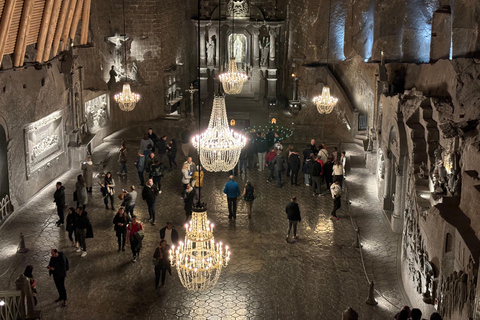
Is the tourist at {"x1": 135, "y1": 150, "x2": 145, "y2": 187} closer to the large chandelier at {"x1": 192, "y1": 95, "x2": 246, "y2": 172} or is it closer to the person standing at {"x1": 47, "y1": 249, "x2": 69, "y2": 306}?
the large chandelier at {"x1": 192, "y1": 95, "x2": 246, "y2": 172}

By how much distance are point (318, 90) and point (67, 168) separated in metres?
9.66

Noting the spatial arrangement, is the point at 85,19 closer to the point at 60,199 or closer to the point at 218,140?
the point at 60,199

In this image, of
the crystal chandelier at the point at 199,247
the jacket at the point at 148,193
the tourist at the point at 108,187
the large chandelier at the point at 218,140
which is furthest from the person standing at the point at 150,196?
the crystal chandelier at the point at 199,247

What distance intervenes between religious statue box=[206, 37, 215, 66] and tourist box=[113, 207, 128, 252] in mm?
16049

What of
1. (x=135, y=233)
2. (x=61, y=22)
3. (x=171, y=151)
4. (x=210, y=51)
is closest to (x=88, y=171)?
(x=171, y=151)

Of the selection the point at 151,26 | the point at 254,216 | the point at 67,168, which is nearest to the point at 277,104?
the point at 151,26

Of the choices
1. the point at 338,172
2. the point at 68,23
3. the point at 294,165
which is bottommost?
the point at 294,165

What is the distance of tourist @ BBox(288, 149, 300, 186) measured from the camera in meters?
18.8

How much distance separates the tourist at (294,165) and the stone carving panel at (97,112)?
748 cm

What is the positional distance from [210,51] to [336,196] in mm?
14677

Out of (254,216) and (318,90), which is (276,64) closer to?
(318,90)

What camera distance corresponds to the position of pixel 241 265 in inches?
555

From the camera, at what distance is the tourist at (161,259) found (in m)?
12.4

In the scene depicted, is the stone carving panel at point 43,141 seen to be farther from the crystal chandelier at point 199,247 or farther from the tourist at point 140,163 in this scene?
the crystal chandelier at point 199,247
